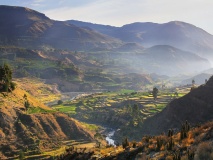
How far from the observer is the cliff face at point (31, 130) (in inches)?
4552

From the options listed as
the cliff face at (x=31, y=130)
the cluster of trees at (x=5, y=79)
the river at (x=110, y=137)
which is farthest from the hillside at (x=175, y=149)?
the river at (x=110, y=137)

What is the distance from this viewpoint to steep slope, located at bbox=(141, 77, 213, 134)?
13088cm

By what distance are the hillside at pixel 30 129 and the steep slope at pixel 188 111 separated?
33.8 meters

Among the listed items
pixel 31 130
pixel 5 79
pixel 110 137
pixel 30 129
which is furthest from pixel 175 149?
pixel 110 137

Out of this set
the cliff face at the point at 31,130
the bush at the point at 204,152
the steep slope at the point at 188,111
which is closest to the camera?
the bush at the point at 204,152

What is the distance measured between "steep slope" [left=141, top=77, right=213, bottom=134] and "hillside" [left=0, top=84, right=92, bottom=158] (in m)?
33.8

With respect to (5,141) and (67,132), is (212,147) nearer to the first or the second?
(5,141)

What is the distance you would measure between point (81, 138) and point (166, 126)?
39.4 m

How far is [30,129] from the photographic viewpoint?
4958 inches

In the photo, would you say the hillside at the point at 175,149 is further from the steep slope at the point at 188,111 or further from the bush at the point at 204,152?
the steep slope at the point at 188,111

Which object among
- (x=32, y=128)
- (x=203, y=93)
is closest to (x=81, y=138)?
(x=32, y=128)

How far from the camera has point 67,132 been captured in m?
140

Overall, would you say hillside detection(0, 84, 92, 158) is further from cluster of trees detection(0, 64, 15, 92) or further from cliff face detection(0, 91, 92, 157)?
cluster of trees detection(0, 64, 15, 92)

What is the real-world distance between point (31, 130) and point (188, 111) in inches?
2712
